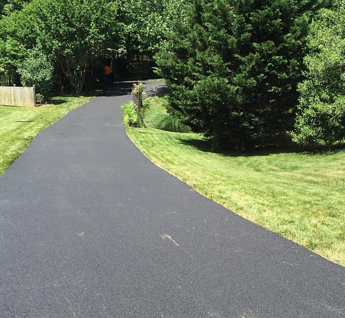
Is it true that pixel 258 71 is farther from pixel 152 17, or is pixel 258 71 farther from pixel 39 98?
pixel 39 98

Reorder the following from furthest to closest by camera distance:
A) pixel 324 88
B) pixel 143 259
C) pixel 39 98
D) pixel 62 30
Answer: pixel 62 30
pixel 39 98
pixel 324 88
pixel 143 259

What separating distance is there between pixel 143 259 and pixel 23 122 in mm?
13947

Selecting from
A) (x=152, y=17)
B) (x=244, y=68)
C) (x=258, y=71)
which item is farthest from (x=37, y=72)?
(x=258, y=71)

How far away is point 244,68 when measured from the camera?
505 inches

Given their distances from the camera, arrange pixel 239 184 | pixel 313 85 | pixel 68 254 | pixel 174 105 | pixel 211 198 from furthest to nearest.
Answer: pixel 174 105, pixel 313 85, pixel 239 184, pixel 211 198, pixel 68 254

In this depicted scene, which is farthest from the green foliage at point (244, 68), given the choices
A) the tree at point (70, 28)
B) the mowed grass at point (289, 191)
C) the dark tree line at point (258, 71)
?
the tree at point (70, 28)

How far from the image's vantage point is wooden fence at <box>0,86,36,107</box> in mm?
22062

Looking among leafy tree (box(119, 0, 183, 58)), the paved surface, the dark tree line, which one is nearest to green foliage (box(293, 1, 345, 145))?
the dark tree line

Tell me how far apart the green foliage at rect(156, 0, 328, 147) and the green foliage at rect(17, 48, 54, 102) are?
11.4 m

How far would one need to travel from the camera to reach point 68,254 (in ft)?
14.8

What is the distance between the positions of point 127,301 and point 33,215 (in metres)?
3.02

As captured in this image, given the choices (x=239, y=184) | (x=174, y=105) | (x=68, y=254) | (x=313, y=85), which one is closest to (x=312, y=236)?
(x=239, y=184)

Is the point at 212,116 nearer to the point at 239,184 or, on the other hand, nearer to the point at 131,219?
the point at 239,184

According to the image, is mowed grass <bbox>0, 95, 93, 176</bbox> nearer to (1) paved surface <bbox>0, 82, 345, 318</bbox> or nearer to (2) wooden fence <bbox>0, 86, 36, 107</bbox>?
(2) wooden fence <bbox>0, 86, 36, 107</bbox>
